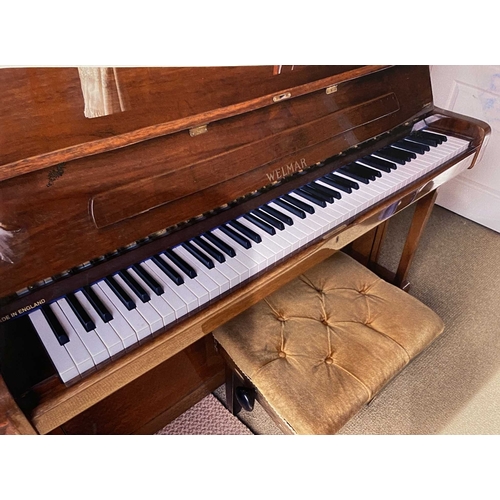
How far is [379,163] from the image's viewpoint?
47.8 inches

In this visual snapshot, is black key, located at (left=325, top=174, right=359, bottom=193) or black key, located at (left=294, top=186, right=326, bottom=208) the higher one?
black key, located at (left=325, top=174, right=359, bottom=193)

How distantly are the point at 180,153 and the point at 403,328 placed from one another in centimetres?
71

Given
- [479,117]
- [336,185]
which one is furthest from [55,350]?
[479,117]

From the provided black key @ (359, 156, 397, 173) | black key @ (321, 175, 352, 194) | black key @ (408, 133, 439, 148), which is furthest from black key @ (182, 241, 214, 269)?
black key @ (408, 133, 439, 148)

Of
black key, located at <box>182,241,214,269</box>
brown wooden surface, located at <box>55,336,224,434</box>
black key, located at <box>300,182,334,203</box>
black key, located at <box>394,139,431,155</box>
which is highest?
black key, located at <box>394,139,431,155</box>

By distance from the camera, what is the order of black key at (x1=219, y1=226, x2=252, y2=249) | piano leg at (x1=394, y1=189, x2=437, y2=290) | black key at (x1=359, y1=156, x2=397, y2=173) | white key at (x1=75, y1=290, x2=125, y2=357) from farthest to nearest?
piano leg at (x1=394, y1=189, x2=437, y2=290) → black key at (x1=359, y1=156, x2=397, y2=173) → black key at (x1=219, y1=226, x2=252, y2=249) → white key at (x1=75, y1=290, x2=125, y2=357)

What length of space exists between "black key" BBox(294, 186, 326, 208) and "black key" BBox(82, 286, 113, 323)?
1.89 feet

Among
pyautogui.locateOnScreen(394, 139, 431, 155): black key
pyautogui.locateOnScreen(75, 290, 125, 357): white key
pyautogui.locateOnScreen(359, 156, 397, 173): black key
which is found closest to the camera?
pyautogui.locateOnScreen(75, 290, 125, 357): white key

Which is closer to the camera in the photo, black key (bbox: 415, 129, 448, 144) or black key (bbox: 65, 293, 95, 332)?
black key (bbox: 65, 293, 95, 332)

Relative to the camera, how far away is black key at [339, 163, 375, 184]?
1142 millimetres

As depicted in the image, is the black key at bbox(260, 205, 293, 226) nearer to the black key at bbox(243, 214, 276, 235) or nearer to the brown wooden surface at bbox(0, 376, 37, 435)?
the black key at bbox(243, 214, 276, 235)

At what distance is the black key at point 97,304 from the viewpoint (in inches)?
28.2
